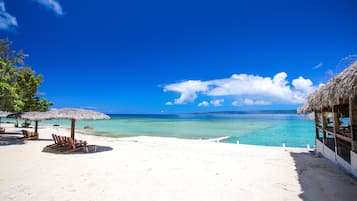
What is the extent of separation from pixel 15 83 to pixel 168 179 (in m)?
10.8

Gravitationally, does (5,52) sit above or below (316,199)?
above

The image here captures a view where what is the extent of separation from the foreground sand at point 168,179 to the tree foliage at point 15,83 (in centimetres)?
349

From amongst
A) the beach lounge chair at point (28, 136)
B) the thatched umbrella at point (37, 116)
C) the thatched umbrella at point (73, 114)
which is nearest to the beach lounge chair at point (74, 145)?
the thatched umbrella at point (73, 114)

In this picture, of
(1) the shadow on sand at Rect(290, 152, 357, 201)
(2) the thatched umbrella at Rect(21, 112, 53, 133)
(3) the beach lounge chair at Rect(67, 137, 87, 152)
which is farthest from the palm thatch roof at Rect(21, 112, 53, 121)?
(1) the shadow on sand at Rect(290, 152, 357, 201)

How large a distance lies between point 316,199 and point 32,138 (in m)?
13.4

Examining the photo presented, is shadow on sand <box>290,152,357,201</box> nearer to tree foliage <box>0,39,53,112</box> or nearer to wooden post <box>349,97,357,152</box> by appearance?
wooden post <box>349,97,357,152</box>

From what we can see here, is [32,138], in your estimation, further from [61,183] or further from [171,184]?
[171,184]

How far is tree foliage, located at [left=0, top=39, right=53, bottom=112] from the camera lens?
8.55 metres

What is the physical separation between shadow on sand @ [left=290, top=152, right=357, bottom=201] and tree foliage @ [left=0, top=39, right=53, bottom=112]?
10594mm

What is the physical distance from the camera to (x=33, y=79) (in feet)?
43.5

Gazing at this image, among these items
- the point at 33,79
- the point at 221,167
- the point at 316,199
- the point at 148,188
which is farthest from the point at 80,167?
the point at 33,79

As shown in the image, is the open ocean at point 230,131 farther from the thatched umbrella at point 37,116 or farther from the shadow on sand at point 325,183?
the thatched umbrella at point 37,116

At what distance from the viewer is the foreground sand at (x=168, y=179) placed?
362cm

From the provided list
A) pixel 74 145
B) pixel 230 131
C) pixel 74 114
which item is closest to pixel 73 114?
pixel 74 114
